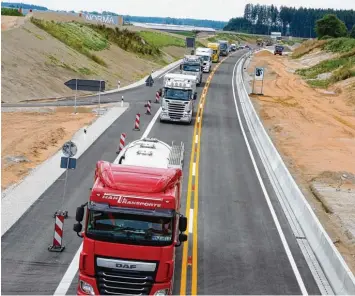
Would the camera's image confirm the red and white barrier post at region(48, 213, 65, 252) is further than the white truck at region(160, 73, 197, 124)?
No

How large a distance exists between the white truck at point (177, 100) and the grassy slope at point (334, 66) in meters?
42.4

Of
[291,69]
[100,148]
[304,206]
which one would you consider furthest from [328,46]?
[304,206]

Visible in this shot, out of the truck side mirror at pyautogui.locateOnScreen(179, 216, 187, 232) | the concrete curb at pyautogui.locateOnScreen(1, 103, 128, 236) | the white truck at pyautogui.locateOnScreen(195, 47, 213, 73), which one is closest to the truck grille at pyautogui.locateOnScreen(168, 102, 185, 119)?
the concrete curb at pyautogui.locateOnScreen(1, 103, 128, 236)

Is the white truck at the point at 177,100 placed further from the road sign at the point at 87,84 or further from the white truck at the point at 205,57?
the white truck at the point at 205,57

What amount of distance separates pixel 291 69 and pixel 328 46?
65.4ft

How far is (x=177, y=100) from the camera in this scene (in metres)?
39.2

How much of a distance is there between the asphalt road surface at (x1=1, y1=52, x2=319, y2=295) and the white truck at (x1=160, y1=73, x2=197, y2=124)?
7.32m

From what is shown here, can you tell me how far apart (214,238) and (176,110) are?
21.1 meters

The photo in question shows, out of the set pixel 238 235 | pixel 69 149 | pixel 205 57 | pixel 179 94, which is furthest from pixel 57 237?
pixel 205 57

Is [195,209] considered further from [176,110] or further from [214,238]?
[176,110]

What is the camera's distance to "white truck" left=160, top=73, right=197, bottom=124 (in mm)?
39281

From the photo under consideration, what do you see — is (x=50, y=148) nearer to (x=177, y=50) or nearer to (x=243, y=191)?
(x=243, y=191)

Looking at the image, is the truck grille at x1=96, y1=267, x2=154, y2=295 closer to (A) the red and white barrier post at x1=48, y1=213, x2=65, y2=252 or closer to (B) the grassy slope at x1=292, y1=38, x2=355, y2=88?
(A) the red and white barrier post at x1=48, y1=213, x2=65, y2=252

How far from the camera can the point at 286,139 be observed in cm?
3906
